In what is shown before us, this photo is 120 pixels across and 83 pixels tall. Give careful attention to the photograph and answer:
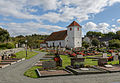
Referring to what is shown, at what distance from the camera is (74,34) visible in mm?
57188

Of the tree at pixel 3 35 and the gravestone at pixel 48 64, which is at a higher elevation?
the tree at pixel 3 35

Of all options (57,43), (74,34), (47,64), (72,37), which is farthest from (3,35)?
(47,64)

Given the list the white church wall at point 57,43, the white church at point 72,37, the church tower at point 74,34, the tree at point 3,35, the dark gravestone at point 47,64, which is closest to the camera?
the dark gravestone at point 47,64

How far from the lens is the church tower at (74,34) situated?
5719 cm

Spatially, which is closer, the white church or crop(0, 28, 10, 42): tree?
crop(0, 28, 10, 42): tree

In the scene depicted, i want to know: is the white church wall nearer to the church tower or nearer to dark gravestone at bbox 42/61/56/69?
the church tower

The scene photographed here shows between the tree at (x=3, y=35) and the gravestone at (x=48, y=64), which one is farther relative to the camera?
the tree at (x=3, y=35)

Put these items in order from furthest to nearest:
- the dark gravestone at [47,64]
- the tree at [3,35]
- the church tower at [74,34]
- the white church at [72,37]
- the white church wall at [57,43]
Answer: the white church wall at [57,43]
the white church at [72,37]
the church tower at [74,34]
the tree at [3,35]
the dark gravestone at [47,64]

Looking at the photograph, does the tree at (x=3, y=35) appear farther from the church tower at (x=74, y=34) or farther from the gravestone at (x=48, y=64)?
the gravestone at (x=48, y=64)

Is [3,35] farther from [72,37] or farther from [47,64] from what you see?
[47,64]

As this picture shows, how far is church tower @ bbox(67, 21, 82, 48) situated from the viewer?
5719 cm

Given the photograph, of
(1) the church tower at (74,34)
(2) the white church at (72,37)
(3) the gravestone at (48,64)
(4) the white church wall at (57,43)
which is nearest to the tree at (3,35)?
(2) the white church at (72,37)

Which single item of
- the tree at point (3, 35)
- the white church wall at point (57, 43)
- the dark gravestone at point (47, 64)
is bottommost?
the dark gravestone at point (47, 64)

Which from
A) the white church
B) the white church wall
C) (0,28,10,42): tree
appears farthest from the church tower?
(0,28,10,42): tree
